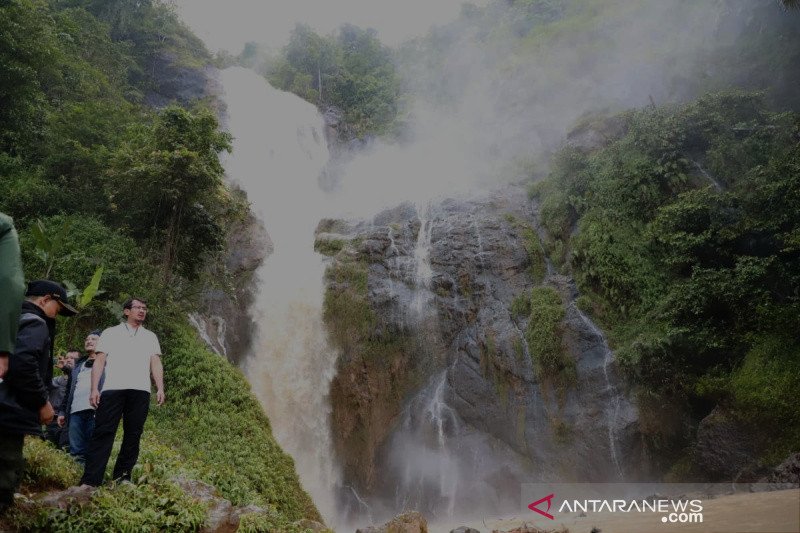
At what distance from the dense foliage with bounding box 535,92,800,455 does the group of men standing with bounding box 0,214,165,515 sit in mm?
10439

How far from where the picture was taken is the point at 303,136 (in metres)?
28.6

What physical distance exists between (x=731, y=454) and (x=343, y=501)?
Result: 903 centimetres

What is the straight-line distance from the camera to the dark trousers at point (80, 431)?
5352mm

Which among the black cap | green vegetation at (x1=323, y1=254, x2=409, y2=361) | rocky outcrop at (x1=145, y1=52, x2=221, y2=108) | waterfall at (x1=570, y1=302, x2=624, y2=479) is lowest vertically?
the black cap

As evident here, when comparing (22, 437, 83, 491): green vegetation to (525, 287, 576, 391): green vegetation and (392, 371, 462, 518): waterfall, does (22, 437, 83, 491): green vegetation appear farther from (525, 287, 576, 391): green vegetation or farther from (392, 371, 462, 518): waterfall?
(525, 287, 576, 391): green vegetation

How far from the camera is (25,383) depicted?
3062 mm

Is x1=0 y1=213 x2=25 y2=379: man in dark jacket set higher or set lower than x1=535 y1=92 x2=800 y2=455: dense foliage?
lower

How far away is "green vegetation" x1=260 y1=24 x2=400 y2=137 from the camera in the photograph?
111 ft

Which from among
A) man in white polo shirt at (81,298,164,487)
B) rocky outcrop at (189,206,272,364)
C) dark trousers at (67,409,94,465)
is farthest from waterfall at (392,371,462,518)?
Answer: man in white polo shirt at (81,298,164,487)

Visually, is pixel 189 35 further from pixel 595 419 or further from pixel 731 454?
pixel 731 454

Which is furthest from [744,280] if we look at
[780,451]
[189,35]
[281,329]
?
[189,35]

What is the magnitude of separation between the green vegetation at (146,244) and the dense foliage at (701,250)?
892 cm

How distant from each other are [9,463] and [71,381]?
3059 mm

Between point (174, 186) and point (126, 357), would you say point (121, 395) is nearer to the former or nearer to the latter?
point (126, 357)
